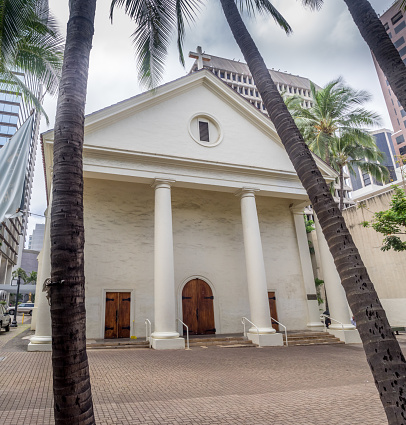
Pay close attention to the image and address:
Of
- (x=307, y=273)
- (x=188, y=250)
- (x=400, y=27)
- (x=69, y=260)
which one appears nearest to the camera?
(x=69, y=260)

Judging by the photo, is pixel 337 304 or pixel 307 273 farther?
pixel 307 273

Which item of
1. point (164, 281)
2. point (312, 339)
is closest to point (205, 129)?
point (164, 281)

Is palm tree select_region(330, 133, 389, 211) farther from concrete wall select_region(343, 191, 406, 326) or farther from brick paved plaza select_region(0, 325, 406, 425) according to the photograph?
brick paved plaza select_region(0, 325, 406, 425)

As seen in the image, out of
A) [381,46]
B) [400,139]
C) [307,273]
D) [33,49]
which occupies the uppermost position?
[400,139]

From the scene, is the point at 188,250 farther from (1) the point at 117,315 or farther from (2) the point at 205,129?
(2) the point at 205,129

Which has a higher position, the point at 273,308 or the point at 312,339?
the point at 273,308

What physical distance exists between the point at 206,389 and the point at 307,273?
46.7 feet

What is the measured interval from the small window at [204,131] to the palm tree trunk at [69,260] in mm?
12691

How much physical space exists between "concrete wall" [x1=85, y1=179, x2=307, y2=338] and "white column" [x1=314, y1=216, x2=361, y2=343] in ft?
8.37

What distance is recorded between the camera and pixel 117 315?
15227mm

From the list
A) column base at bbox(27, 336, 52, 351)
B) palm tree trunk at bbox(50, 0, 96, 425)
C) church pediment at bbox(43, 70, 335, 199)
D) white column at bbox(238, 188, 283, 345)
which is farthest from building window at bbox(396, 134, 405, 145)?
palm tree trunk at bbox(50, 0, 96, 425)

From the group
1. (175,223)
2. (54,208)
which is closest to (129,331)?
(175,223)

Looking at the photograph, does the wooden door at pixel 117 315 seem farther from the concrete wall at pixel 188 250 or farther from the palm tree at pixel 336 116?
the palm tree at pixel 336 116

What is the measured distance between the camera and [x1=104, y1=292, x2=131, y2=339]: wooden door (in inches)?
589
